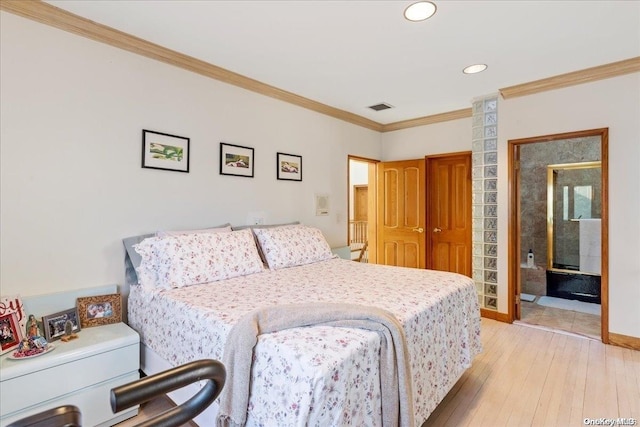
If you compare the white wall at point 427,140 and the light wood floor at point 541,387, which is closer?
the light wood floor at point 541,387

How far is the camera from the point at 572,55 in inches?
108

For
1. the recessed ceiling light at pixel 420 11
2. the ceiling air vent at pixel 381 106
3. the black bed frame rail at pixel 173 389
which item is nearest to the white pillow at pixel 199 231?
the black bed frame rail at pixel 173 389

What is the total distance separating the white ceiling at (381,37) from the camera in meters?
2.08

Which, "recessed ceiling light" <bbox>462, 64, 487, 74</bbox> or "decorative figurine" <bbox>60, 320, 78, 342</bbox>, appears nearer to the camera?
"decorative figurine" <bbox>60, 320, 78, 342</bbox>

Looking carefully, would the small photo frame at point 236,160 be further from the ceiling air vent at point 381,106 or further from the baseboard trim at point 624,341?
the baseboard trim at point 624,341

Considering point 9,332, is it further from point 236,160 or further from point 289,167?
point 289,167

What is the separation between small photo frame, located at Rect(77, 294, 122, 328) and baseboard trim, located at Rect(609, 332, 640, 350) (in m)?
4.17

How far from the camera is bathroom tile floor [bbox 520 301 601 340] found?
11.0 feet

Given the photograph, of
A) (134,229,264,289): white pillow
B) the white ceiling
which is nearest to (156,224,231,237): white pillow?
(134,229,264,289): white pillow

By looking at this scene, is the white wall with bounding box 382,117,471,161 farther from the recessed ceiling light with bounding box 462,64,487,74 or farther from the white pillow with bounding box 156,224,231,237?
the white pillow with bounding box 156,224,231,237

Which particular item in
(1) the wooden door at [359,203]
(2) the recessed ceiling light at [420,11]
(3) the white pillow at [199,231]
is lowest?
(3) the white pillow at [199,231]

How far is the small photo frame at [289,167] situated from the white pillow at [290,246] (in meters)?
0.63

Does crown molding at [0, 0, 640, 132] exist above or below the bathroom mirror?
above

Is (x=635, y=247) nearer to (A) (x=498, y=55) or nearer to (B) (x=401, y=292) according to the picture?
(A) (x=498, y=55)
